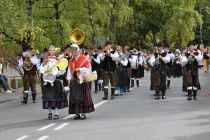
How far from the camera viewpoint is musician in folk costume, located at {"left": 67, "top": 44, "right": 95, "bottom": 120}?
575 inches

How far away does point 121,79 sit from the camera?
2336 cm

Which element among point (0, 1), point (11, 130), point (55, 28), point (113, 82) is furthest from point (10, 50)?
point (11, 130)

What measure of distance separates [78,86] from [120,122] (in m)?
1.61

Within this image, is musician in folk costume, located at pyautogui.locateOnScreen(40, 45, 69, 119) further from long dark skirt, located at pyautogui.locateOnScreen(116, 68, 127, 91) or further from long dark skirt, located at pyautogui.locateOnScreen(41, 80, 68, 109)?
long dark skirt, located at pyautogui.locateOnScreen(116, 68, 127, 91)

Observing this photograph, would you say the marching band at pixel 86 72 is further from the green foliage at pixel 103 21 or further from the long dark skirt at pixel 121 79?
the green foliage at pixel 103 21

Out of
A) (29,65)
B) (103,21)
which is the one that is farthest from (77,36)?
(103,21)

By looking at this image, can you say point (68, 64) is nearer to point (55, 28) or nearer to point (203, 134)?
point (203, 134)

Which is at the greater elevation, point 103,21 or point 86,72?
point 103,21

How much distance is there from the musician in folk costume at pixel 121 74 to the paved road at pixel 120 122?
129 inches

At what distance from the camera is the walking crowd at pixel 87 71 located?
1470cm

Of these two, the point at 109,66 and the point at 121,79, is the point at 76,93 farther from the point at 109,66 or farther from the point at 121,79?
the point at 121,79

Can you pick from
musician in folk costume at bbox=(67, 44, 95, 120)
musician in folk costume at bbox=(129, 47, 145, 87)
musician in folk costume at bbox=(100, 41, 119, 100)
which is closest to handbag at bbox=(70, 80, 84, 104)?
musician in folk costume at bbox=(67, 44, 95, 120)

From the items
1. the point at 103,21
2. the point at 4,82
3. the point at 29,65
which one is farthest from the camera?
the point at 103,21

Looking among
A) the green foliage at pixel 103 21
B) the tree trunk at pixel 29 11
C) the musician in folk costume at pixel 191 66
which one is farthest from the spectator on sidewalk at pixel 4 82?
the musician in folk costume at pixel 191 66
